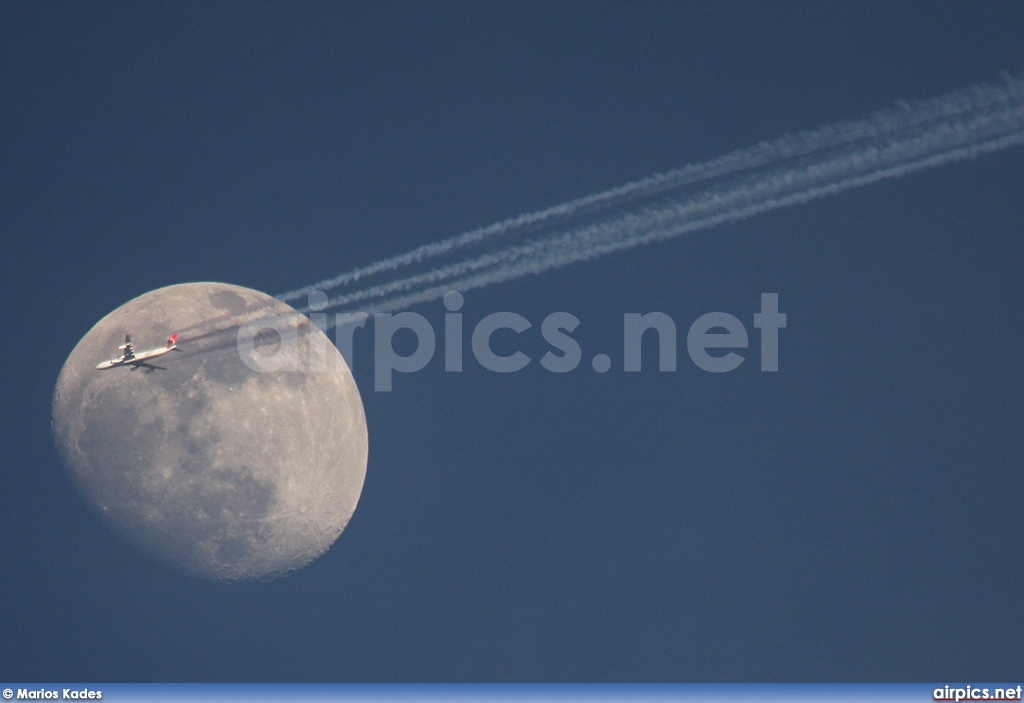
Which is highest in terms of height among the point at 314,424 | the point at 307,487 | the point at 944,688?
the point at 314,424

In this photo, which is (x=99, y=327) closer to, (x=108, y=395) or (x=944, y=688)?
(x=108, y=395)

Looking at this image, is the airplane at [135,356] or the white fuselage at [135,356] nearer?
the airplane at [135,356]

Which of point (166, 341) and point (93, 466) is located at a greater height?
point (166, 341)

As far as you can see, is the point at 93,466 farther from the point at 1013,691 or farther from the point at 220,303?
the point at 1013,691

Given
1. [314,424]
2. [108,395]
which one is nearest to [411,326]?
[314,424]

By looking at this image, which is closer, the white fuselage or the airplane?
the airplane

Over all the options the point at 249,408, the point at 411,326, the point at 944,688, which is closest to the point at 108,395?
the point at 249,408

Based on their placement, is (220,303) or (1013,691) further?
(220,303)
